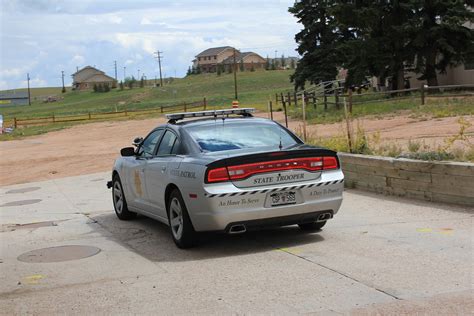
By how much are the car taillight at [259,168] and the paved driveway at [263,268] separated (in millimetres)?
894

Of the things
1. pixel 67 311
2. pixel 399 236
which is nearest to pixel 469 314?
pixel 399 236

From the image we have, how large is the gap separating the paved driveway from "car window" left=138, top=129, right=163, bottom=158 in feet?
3.69

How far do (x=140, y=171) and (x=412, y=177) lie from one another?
13.7 feet

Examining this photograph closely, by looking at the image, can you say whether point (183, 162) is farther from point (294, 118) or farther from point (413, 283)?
point (294, 118)

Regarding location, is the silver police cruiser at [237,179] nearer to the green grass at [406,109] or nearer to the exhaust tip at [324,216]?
the exhaust tip at [324,216]

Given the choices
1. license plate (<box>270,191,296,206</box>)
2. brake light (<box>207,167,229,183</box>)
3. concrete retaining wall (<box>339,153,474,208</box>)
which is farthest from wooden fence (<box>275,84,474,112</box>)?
brake light (<box>207,167,229,183</box>)

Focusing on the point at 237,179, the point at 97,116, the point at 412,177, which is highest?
the point at 97,116

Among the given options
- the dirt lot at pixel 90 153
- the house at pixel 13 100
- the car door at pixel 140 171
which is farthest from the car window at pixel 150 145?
the house at pixel 13 100

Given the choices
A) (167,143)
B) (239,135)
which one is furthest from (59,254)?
(239,135)

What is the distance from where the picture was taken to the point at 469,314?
4.60 m

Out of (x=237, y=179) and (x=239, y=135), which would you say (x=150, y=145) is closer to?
(x=239, y=135)

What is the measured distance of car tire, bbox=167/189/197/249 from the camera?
7194 millimetres

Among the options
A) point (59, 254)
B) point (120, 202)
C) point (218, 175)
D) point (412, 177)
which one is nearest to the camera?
point (218, 175)

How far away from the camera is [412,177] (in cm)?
960
